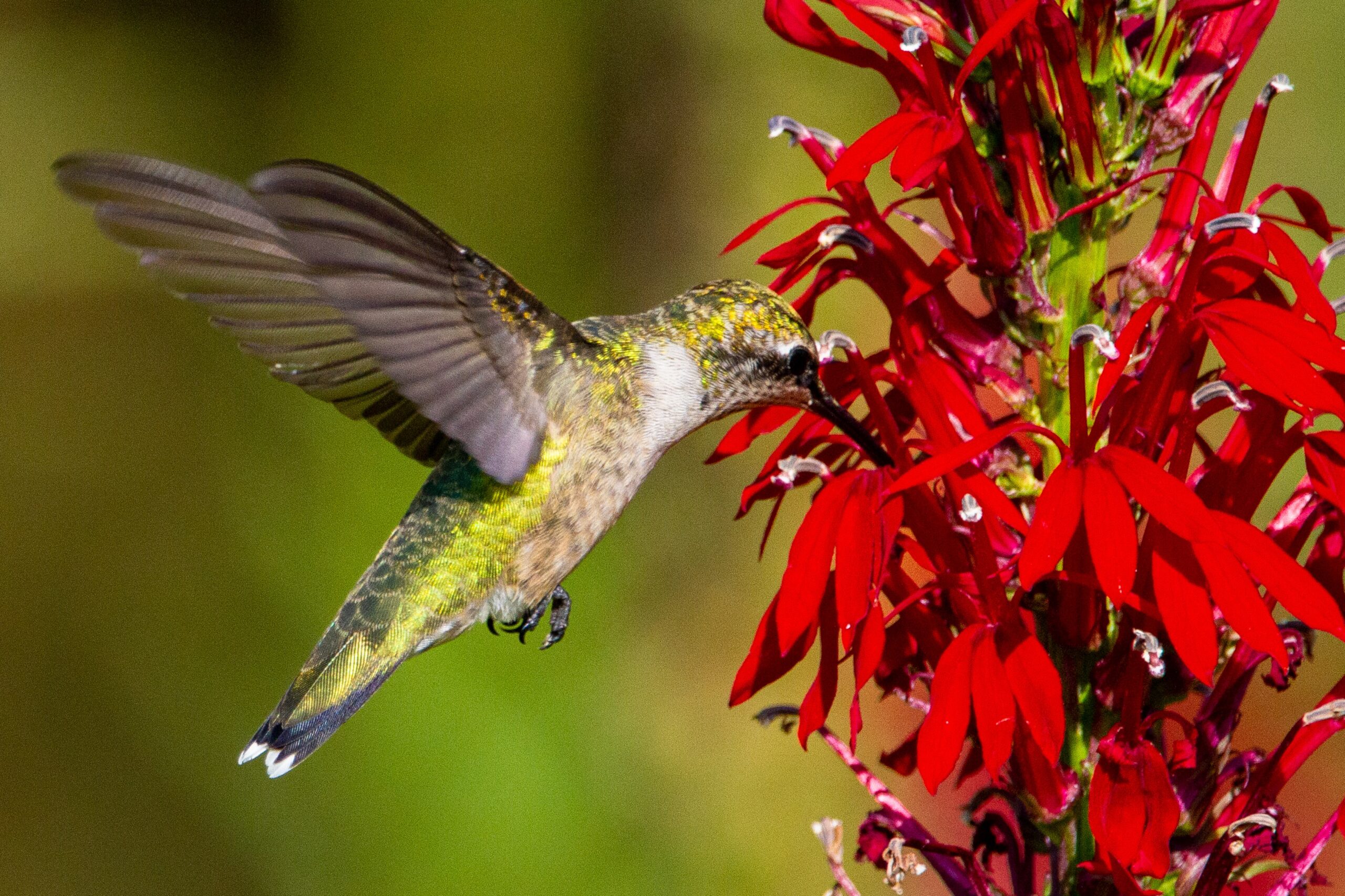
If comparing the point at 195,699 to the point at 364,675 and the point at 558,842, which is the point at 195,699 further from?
the point at 364,675

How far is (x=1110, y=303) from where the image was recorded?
1.16 meters

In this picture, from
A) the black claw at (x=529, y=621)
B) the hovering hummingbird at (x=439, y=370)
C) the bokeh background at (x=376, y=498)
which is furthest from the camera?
the bokeh background at (x=376, y=498)

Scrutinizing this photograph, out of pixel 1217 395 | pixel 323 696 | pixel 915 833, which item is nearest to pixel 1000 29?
pixel 1217 395

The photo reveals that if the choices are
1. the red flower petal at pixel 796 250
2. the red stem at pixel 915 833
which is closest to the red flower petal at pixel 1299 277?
the red flower petal at pixel 796 250

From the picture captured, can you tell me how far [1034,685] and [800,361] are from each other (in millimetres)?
430

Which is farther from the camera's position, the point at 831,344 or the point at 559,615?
the point at 559,615

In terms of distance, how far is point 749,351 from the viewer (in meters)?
1.32

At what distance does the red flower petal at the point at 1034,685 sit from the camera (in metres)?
0.92

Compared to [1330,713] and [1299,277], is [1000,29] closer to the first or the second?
[1299,277]

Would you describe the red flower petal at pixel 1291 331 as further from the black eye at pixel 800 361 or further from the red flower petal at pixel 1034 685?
the black eye at pixel 800 361

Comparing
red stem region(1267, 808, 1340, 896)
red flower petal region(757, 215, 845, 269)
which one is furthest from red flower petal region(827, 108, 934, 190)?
red stem region(1267, 808, 1340, 896)

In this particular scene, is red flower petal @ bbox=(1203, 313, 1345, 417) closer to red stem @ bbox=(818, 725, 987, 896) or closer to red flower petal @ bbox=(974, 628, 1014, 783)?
red flower petal @ bbox=(974, 628, 1014, 783)

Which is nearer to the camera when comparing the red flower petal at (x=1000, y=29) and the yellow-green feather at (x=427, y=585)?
the red flower petal at (x=1000, y=29)

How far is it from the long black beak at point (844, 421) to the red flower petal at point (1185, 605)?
0.25 meters
